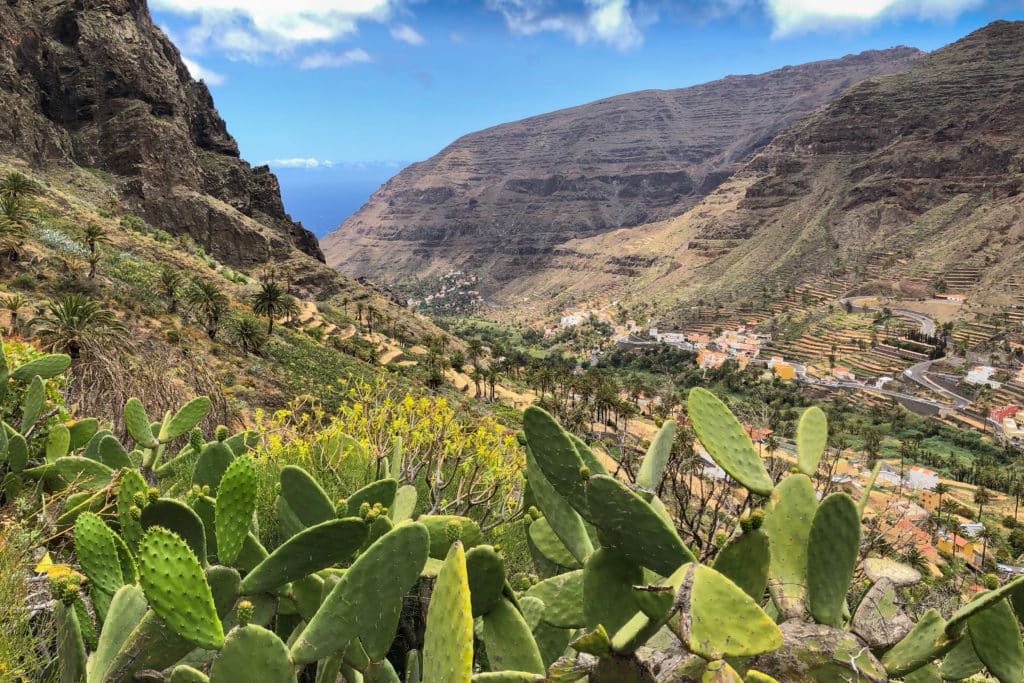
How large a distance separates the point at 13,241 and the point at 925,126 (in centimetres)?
13398

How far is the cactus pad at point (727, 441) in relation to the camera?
1.93m

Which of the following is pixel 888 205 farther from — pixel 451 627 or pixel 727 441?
pixel 451 627

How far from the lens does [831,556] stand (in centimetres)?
160

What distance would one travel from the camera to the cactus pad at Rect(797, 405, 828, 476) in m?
2.11

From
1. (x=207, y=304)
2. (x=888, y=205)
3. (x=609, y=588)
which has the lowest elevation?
(x=609, y=588)

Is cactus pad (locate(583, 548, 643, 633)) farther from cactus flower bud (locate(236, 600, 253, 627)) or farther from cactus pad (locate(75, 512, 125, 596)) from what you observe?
cactus pad (locate(75, 512, 125, 596))

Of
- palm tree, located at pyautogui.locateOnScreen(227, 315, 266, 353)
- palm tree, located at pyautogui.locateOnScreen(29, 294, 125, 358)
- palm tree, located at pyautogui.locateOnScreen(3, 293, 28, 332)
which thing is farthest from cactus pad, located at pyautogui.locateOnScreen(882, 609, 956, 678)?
palm tree, located at pyautogui.locateOnScreen(227, 315, 266, 353)

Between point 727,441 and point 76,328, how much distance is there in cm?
996

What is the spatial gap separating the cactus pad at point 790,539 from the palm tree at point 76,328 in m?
8.78

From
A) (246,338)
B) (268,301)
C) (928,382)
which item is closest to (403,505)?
(246,338)

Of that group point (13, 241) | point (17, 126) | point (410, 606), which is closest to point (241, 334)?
point (13, 241)

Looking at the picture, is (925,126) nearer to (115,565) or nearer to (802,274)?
(802,274)

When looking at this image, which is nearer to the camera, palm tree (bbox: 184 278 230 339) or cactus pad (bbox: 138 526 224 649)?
cactus pad (bbox: 138 526 224 649)

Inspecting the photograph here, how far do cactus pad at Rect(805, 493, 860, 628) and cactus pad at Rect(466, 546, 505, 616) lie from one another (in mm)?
915
